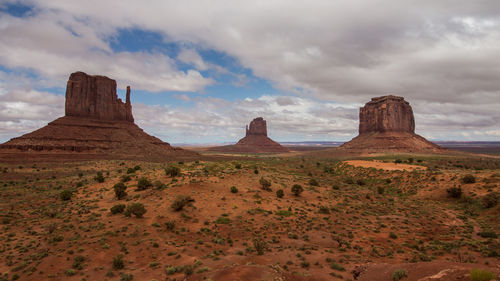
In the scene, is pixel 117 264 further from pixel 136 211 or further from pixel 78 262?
pixel 136 211

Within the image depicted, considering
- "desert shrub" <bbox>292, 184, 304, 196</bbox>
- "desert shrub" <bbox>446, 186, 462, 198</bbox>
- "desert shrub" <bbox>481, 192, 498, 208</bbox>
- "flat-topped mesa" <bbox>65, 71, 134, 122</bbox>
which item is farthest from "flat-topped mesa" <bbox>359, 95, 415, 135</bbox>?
"flat-topped mesa" <bbox>65, 71, 134, 122</bbox>

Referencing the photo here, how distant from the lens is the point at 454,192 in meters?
30.8

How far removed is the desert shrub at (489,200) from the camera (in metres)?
26.0

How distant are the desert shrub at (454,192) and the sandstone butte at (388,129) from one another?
10455cm

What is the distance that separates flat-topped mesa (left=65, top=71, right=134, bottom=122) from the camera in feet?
347

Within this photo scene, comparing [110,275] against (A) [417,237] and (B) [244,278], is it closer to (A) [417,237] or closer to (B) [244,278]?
(B) [244,278]

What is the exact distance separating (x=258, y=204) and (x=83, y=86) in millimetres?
118320

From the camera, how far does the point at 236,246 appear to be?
59.7ft

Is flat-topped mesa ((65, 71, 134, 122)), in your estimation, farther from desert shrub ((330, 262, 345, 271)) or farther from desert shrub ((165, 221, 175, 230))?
desert shrub ((330, 262, 345, 271))

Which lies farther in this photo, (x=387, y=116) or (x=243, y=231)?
(x=387, y=116)

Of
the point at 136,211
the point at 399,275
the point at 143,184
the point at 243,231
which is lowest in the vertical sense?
the point at 243,231

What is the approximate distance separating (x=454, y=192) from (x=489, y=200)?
464cm

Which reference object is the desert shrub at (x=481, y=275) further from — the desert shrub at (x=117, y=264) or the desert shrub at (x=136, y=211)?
the desert shrub at (x=136, y=211)

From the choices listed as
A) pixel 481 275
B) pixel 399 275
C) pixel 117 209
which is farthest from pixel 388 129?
pixel 117 209
